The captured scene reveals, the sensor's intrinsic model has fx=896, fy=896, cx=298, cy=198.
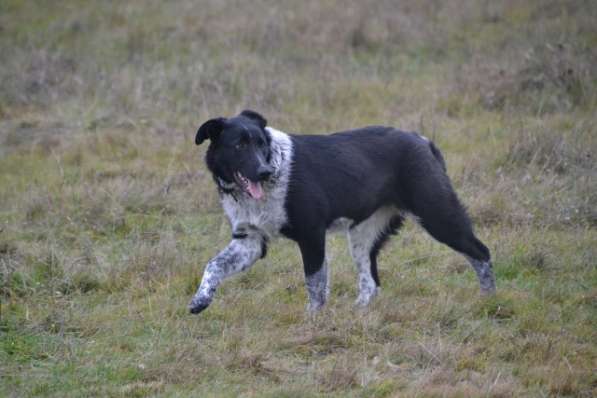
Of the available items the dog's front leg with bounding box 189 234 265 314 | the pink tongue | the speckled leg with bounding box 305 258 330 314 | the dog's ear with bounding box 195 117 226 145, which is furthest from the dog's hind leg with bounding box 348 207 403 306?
the dog's ear with bounding box 195 117 226 145

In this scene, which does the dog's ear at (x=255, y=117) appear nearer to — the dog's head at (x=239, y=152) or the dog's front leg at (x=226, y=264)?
the dog's head at (x=239, y=152)

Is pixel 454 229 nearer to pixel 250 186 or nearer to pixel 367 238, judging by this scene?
pixel 367 238

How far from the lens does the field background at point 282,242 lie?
203 inches

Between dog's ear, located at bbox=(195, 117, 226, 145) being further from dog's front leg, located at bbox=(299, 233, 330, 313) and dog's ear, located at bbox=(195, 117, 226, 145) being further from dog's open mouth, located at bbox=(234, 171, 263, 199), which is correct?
dog's front leg, located at bbox=(299, 233, 330, 313)

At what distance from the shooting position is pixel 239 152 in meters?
5.85

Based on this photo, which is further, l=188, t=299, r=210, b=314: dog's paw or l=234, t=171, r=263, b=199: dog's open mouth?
l=234, t=171, r=263, b=199: dog's open mouth

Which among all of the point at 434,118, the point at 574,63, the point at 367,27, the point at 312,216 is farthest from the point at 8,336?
the point at 367,27

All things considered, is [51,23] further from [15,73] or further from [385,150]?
[385,150]

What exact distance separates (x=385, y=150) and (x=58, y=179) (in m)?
4.22

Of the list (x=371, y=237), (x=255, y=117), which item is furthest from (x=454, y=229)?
(x=255, y=117)

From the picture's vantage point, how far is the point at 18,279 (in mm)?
6531

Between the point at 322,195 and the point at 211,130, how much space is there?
0.85 m

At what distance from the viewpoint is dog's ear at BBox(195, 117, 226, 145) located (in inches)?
233

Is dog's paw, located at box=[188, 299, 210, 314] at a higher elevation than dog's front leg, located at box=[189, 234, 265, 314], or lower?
lower
